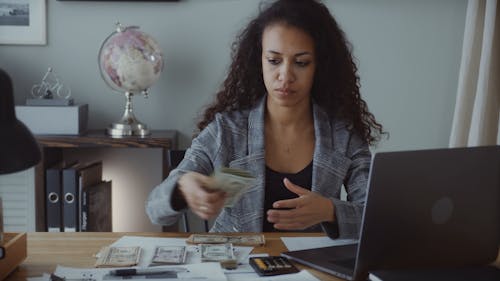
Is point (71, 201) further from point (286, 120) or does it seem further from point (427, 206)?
point (427, 206)

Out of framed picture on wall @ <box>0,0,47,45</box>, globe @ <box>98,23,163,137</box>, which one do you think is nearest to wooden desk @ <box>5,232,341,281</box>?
globe @ <box>98,23,163,137</box>

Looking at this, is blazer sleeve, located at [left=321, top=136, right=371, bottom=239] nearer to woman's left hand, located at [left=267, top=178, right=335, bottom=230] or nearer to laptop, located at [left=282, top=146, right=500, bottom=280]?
woman's left hand, located at [left=267, top=178, right=335, bottom=230]

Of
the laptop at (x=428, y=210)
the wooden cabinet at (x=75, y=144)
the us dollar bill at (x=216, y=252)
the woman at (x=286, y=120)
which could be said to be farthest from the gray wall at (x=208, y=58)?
the laptop at (x=428, y=210)

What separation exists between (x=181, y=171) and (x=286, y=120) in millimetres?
452

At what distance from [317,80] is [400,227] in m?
0.97

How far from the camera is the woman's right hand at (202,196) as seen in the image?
139cm

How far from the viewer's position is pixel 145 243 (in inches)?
59.6

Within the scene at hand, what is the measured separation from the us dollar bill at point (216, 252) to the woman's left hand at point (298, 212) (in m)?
0.12

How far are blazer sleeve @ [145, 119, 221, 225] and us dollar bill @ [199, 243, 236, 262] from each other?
16cm

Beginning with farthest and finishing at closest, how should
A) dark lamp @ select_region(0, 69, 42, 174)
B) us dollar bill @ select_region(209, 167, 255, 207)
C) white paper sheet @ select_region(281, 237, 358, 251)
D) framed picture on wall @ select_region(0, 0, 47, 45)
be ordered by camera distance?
framed picture on wall @ select_region(0, 0, 47, 45) < white paper sheet @ select_region(281, 237, 358, 251) < us dollar bill @ select_region(209, 167, 255, 207) < dark lamp @ select_region(0, 69, 42, 174)

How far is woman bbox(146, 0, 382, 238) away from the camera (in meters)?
1.86

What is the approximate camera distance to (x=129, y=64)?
262 cm

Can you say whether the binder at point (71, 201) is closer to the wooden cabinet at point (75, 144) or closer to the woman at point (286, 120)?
the wooden cabinet at point (75, 144)

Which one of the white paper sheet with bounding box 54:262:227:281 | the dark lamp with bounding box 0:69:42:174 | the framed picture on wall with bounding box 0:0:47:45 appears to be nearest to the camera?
the dark lamp with bounding box 0:69:42:174
